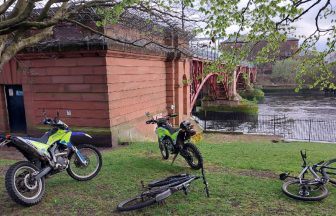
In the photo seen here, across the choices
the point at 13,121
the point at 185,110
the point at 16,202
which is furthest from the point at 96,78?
the point at 185,110

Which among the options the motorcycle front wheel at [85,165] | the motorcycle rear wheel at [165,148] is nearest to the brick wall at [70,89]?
the motorcycle rear wheel at [165,148]

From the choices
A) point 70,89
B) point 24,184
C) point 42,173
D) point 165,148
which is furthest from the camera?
point 70,89

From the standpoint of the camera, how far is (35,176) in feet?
15.3

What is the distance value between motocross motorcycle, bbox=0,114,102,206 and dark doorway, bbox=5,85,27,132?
26.4 feet

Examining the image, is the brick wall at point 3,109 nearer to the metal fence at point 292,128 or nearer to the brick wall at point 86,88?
the brick wall at point 86,88

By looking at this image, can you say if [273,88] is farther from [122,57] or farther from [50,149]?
[50,149]

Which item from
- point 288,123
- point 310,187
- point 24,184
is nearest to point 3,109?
point 24,184

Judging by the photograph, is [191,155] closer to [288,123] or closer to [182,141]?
[182,141]

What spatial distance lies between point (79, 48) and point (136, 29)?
3.34 metres

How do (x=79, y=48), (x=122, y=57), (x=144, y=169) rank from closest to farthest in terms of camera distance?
1. (x=144, y=169)
2. (x=79, y=48)
3. (x=122, y=57)

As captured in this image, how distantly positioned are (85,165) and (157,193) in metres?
2.00

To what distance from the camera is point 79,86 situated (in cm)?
1105

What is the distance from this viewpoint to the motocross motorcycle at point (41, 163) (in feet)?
14.6

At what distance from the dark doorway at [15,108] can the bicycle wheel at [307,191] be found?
11.0 metres
